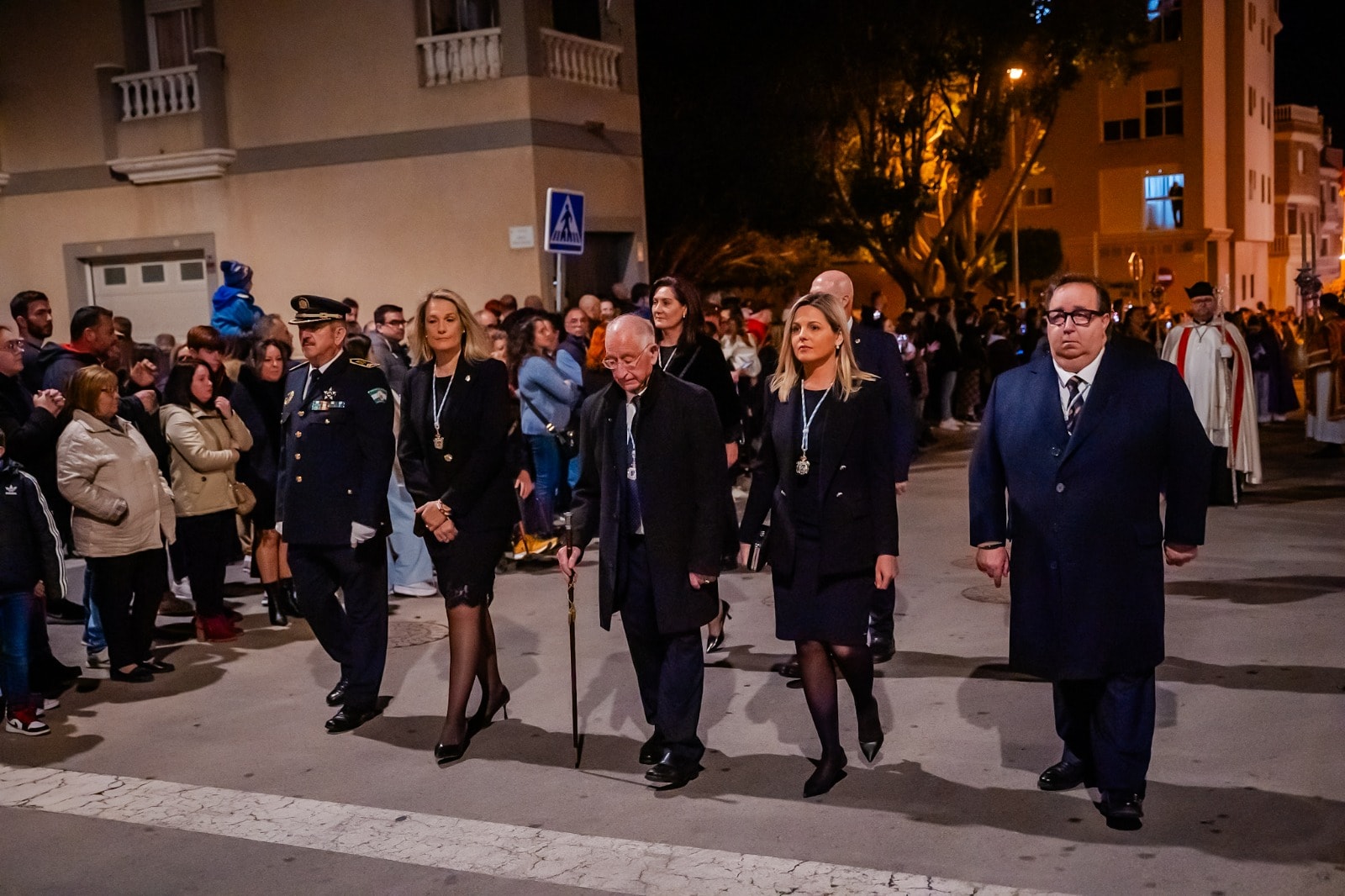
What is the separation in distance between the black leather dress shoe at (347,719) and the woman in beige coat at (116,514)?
171cm

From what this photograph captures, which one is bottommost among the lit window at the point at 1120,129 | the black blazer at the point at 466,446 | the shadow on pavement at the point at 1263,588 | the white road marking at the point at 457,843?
the white road marking at the point at 457,843

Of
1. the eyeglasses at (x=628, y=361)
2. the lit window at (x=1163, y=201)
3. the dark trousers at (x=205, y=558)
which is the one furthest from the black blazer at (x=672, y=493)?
the lit window at (x=1163, y=201)

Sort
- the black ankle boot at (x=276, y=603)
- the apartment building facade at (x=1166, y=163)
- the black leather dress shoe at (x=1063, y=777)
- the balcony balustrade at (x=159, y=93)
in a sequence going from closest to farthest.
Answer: the black leather dress shoe at (x=1063, y=777) → the black ankle boot at (x=276, y=603) → the balcony balustrade at (x=159, y=93) → the apartment building facade at (x=1166, y=163)

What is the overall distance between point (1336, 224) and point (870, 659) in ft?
318

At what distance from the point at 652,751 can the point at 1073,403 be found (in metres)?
2.29

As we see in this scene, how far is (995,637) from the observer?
789cm

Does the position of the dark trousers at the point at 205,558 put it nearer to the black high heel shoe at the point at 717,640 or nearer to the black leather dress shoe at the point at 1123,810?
the black high heel shoe at the point at 717,640

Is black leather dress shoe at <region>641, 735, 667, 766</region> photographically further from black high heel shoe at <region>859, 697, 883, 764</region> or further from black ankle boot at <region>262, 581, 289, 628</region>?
black ankle boot at <region>262, 581, 289, 628</region>

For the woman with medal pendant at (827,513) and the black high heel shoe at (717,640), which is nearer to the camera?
the woman with medal pendant at (827,513)

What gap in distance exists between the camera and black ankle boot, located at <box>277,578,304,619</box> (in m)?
9.12

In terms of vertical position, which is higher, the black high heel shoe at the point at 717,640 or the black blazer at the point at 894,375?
the black blazer at the point at 894,375

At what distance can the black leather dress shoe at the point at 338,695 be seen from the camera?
6973 millimetres

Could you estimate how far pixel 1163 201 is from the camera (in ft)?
158

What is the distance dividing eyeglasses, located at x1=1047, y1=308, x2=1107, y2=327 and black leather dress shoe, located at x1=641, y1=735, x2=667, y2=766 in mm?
2378
